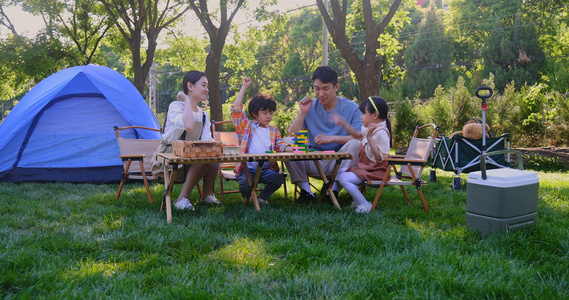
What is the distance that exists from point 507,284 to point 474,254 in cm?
52

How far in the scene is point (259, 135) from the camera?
4418 mm

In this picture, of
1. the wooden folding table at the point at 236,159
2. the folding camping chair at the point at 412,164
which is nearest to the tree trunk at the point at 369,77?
the folding camping chair at the point at 412,164

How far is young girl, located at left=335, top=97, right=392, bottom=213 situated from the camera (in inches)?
161

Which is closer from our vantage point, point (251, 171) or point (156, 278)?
point (156, 278)

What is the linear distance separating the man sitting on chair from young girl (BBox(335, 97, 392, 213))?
0.18m

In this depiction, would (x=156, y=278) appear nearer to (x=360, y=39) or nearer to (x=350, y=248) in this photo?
(x=350, y=248)

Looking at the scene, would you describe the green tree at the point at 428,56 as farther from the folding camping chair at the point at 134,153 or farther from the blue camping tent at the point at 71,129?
the folding camping chair at the point at 134,153

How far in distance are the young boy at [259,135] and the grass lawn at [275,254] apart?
→ 30 cm

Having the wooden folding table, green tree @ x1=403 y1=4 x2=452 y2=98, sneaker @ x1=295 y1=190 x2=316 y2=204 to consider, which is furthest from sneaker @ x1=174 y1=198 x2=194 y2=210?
green tree @ x1=403 y1=4 x2=452 y2=98

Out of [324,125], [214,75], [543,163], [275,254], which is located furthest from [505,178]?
[214,75]

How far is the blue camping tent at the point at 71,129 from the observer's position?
6.62 m

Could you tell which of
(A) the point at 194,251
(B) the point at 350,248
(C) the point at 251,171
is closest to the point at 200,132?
(C) the point at 251,171

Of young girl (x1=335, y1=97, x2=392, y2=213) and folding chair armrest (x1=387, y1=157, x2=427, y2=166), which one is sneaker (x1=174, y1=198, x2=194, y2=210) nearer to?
young girl (x1=335, y1=97, x2=392, y2=213)

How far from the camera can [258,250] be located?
2824 millimetres
